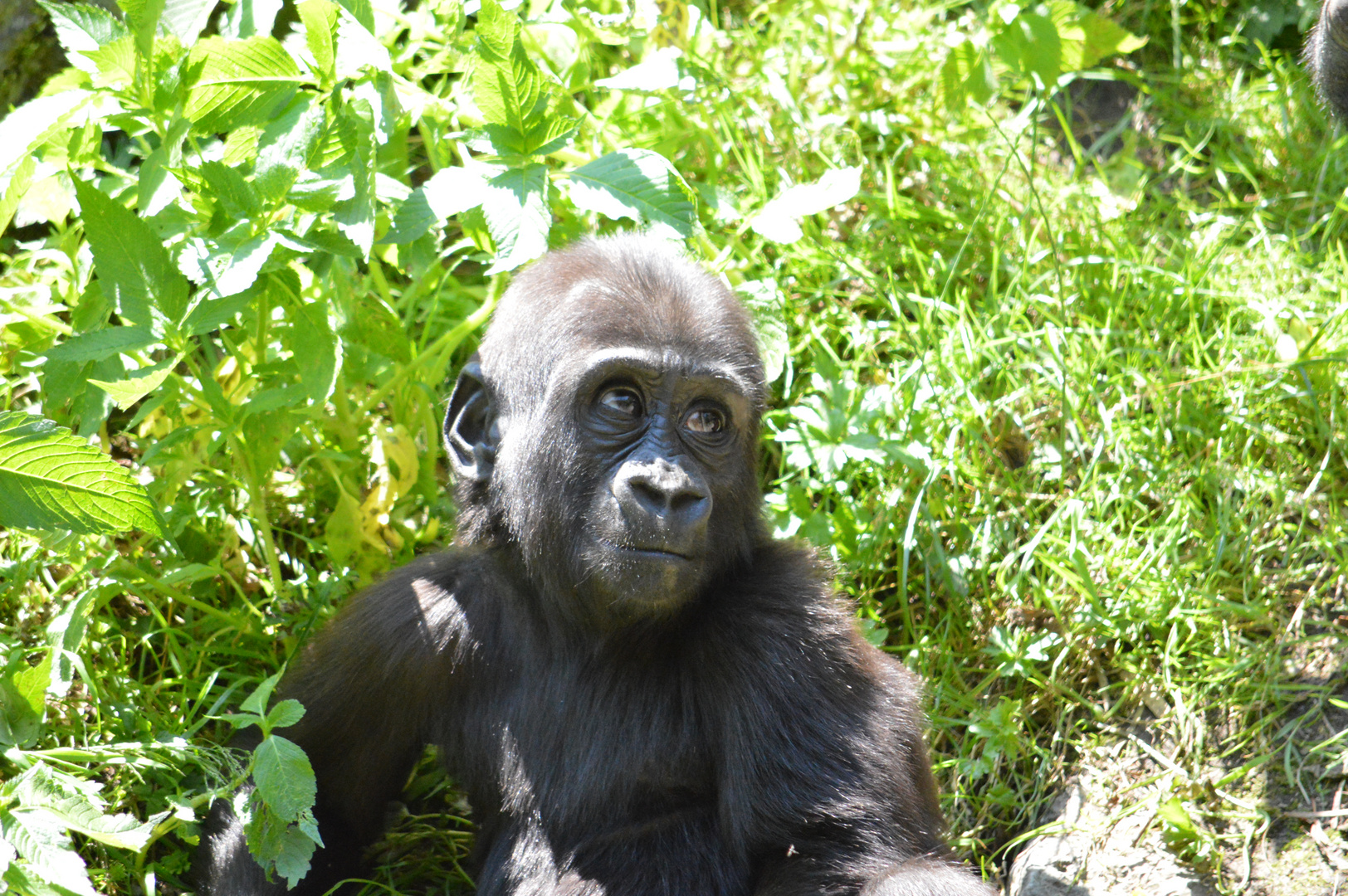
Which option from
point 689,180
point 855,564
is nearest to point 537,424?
point 855,564

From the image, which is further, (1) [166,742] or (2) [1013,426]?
(2) [1013,426]

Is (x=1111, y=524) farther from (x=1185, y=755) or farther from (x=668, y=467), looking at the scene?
(x=668, y=467)

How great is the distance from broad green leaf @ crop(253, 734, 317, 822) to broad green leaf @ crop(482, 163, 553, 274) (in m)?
1.38

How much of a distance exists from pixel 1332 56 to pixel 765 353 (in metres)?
1.95

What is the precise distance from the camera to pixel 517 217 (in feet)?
12.4

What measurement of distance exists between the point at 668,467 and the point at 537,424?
0.43 metres

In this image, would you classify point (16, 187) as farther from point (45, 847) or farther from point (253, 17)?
point (45, 847)

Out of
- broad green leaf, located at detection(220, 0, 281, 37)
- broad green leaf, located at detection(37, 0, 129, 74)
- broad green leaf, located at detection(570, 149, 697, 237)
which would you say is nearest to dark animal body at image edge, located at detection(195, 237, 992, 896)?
broad green leaf, located at detection(570, 149, 697, 237)

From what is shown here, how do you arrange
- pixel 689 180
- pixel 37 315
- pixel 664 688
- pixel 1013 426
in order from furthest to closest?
pixel 689 180 < pixel 1013 426 < pixel 37 315 < pixel 664 688

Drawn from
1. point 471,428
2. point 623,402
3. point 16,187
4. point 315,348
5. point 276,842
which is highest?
point 16,187

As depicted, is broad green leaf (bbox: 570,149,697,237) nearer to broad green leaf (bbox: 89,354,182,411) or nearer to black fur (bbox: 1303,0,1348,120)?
broad green leaf (bbox: 89,354,182,411)

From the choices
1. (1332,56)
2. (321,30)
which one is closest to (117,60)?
(321,30)

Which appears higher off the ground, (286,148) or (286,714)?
(286,148)

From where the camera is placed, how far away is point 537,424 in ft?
12.0
